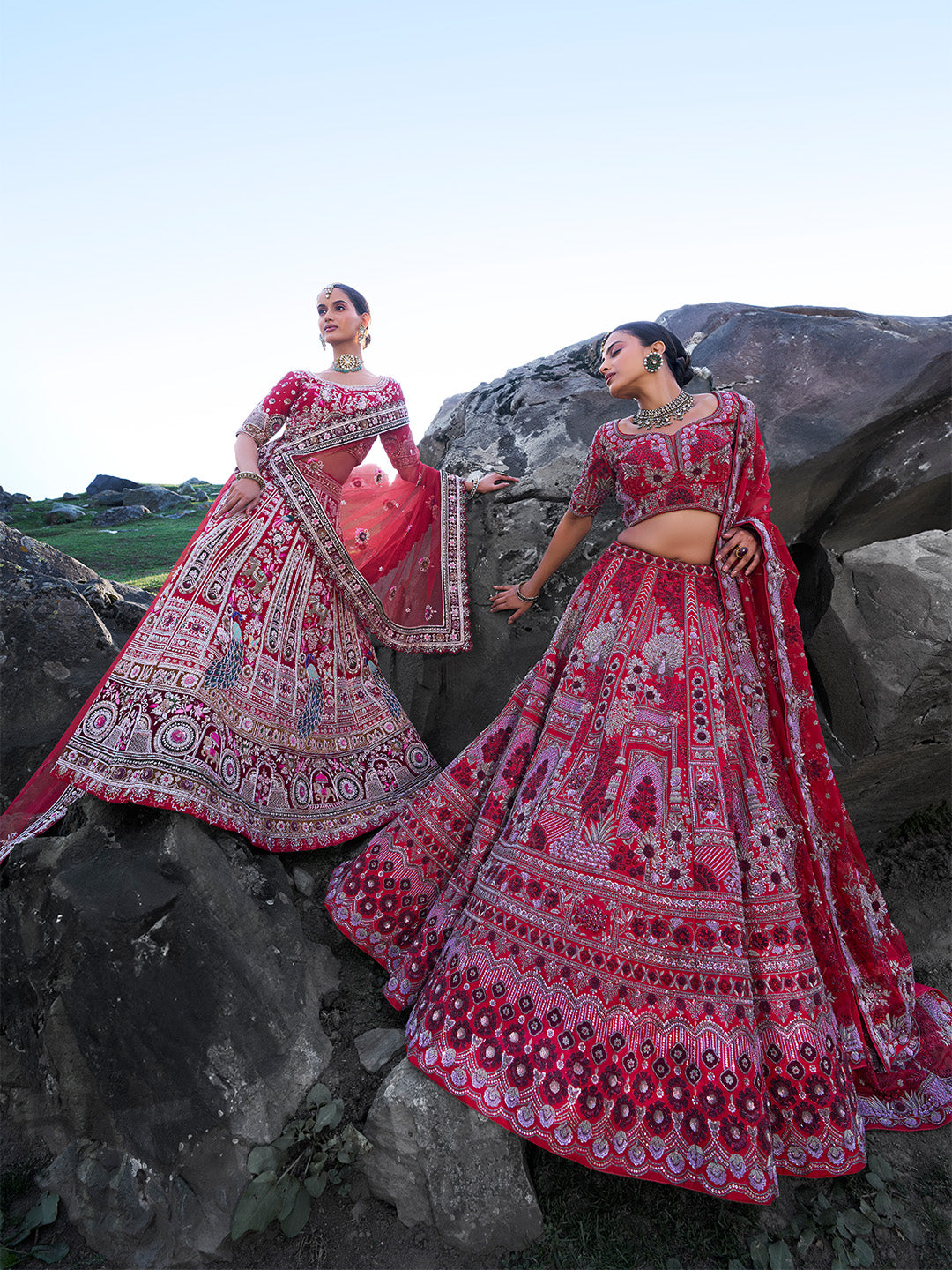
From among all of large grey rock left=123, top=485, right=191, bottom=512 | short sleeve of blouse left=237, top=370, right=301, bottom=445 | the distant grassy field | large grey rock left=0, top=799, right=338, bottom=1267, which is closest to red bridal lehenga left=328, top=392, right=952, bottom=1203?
large grey rock left=0, top=799, right=338, bottom=1267

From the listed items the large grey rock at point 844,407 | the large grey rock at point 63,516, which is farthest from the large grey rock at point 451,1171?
the large grey rock at point 63,516

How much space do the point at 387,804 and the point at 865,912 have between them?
6.79ft

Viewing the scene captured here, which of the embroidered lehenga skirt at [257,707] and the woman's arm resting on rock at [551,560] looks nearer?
the embroidered lehenga skirt at [257,707]

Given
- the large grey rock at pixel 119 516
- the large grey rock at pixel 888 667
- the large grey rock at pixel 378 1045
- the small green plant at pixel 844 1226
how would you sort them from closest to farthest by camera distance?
the small green plant at pixel 844 1226 < the large grey rock at pixel 378 1045 < the large grey rock at pixel 888 667 < the large grey rock at pixel 119 516

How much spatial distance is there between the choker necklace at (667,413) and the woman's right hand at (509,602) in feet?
3.55

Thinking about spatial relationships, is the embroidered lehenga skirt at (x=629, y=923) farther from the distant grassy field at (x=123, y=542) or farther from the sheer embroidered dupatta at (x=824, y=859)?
the distant grassy field at (x=123, y=542)

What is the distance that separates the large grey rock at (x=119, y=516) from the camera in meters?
13.8

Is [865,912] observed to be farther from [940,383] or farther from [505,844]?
[940,383]

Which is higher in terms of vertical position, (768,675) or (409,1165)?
(768,675)

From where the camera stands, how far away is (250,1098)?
2.50 meters

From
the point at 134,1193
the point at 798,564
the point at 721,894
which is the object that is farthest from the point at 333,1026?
the point at 798,564

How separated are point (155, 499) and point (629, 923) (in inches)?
624

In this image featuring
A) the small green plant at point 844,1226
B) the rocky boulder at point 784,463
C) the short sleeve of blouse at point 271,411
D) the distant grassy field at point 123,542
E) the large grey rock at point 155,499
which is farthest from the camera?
the large grey rock at point 155,499

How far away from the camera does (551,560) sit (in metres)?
3.71
